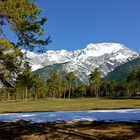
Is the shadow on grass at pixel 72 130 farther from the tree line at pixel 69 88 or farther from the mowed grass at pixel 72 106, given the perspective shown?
the tree line at pixel 69 88

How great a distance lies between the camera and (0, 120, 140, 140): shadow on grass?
15.9 metres

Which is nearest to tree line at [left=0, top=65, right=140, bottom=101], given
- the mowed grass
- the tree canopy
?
the mowed grass

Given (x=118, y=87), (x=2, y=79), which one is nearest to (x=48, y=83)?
(x=118, y=87)

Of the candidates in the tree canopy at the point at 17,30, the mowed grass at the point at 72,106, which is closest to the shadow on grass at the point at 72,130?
the tree canopy at the point at 17,30

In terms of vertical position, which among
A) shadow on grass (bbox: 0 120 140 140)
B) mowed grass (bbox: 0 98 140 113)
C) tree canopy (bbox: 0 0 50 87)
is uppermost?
tree canopy (bbox: 0 0 50 87)

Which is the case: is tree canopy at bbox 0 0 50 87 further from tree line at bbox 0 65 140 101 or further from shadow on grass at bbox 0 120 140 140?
tree line at bbox 0 65 140 101

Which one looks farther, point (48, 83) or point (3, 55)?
point (48, 83)

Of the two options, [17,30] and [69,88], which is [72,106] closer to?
[17,30]

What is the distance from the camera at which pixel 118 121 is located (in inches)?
714

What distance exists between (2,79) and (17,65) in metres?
1.20

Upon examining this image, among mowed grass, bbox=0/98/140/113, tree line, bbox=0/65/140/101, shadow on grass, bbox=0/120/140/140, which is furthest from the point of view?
tree line, bbox=0/65/140/101

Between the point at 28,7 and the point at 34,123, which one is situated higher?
the point at 28,7

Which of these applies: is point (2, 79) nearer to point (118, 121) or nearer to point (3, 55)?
point (3, 55)

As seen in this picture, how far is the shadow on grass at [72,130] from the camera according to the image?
625 inches
